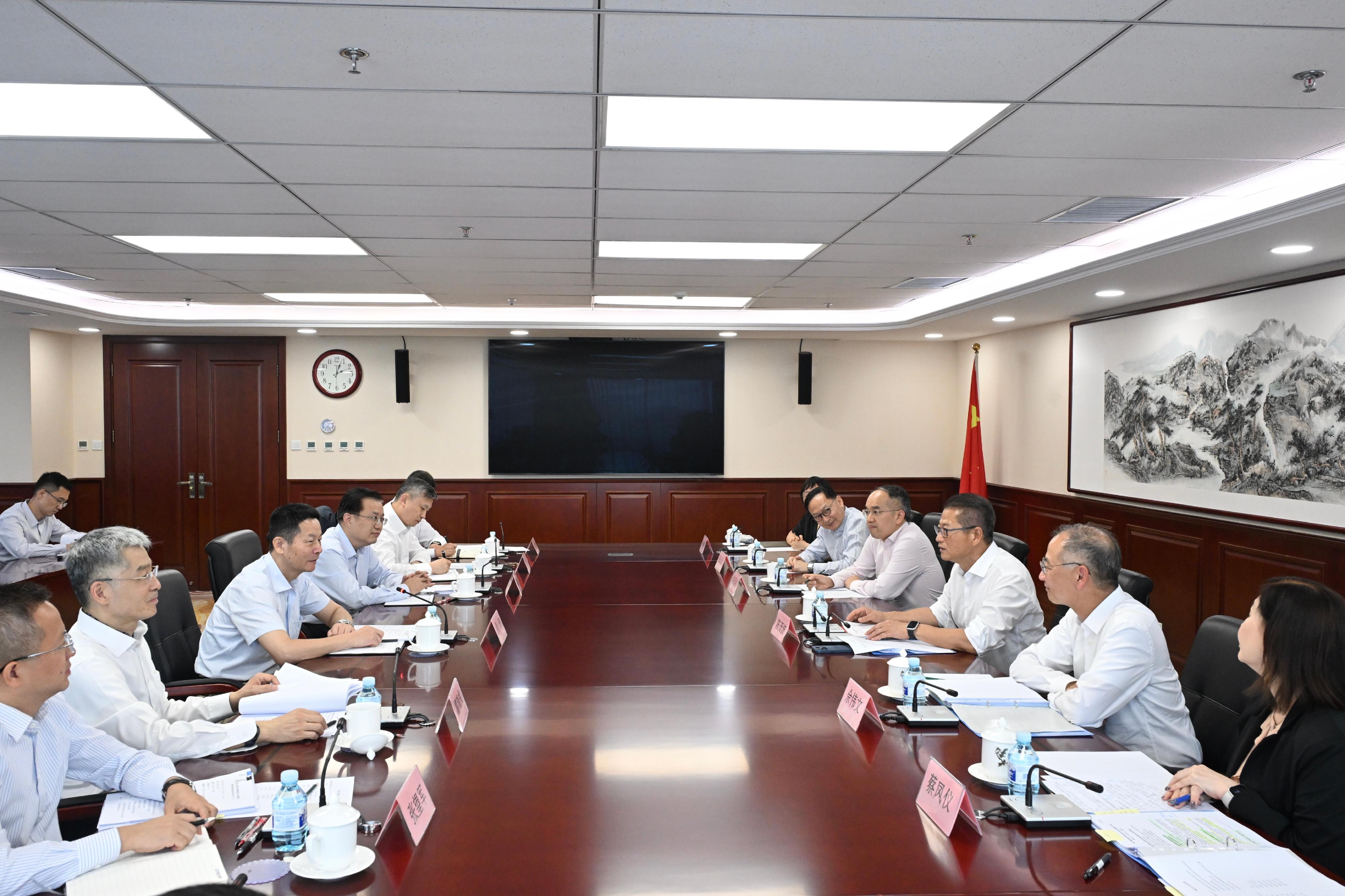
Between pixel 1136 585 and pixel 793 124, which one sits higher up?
pixel 793 124

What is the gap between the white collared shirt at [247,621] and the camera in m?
3.26

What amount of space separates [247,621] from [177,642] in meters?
0.47

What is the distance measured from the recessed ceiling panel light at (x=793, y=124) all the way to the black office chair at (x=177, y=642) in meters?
2.38

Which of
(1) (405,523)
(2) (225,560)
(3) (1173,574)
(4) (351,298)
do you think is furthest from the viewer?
(4) (351,298)

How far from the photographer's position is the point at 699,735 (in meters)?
2.30

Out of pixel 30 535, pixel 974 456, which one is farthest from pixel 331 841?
pixel 974 456

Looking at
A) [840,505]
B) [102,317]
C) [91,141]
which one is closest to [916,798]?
[91,141]

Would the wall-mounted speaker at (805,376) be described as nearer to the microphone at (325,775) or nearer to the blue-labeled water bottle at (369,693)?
the blue-labeled water bottle at (369,693)

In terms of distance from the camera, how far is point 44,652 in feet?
5.89

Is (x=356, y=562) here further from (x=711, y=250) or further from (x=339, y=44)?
(x=339, y=44)

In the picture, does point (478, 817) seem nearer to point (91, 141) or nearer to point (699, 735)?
point (699, 735)

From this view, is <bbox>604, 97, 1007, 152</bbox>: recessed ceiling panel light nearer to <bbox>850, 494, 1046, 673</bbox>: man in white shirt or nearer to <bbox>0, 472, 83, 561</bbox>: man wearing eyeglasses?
<bbox>850, 494, 1046, 673</bbox>: man in white shirt

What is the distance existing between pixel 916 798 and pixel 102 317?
302 inches

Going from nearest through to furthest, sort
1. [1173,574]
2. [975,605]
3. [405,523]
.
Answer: [975,605] → [405,523] → [1173,574]
